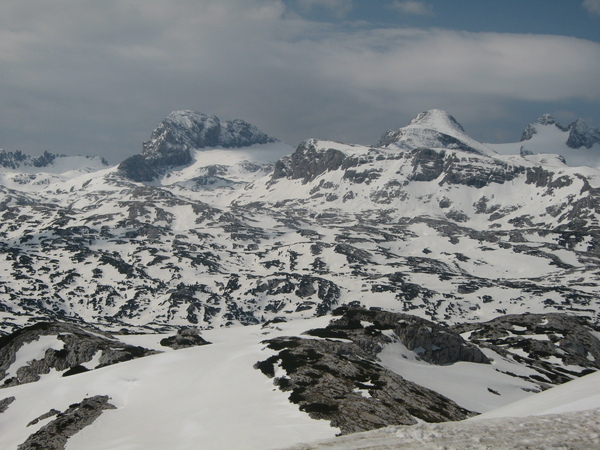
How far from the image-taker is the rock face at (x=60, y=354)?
104 meters

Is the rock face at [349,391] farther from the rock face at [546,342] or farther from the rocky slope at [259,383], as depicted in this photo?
the rock face at [546,342]

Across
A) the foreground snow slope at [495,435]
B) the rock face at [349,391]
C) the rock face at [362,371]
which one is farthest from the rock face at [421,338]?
the foreground snow slope at [495,435]

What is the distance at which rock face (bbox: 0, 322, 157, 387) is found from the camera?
343 ft

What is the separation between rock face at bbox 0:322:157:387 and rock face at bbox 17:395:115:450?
1143 inches

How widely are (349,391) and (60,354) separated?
218 ft

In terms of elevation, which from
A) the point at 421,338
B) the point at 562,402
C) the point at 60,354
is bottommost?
the point at 60,354

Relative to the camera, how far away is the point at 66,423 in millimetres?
66562

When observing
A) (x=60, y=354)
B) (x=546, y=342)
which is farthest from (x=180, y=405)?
(x=546, y=342)

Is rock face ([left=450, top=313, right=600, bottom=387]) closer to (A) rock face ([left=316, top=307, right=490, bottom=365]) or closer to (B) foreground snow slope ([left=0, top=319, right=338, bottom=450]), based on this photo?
(A) rock face ([left=316, top=307, right=490, bottom=365])

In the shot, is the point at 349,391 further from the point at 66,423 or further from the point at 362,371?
the point at 66,423

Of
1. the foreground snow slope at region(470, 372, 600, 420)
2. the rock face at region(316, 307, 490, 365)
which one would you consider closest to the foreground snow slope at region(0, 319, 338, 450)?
the foreground snow slope at region(470, 372, 600, 420)

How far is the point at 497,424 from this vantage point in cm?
2792

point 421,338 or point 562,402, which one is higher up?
point 562,402

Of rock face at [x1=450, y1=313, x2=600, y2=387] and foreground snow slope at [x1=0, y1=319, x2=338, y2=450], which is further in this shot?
rock face at [x1=450, y1=313, x2=600, y2=387]
